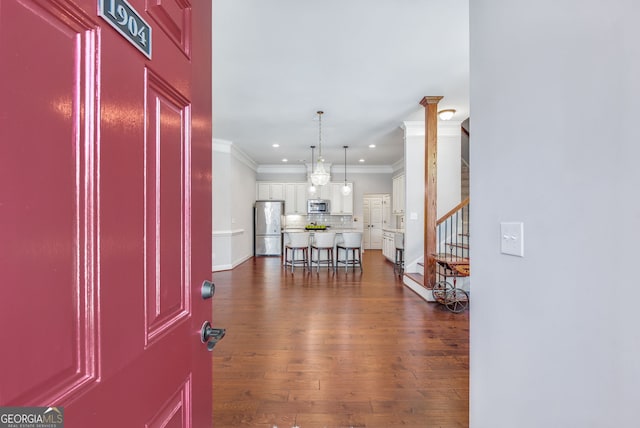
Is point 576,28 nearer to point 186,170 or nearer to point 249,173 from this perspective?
point 186,170

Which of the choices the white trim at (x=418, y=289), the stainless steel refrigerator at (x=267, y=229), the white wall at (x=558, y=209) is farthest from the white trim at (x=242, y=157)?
the white wall at (x=558, y=209)

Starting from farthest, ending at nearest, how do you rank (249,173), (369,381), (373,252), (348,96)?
(373,252) → (249,173) → (348,96) → (369,381)

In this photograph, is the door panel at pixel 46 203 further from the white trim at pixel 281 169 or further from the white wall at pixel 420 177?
the white trim at pixel 281 169

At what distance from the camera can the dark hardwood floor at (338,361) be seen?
180cm

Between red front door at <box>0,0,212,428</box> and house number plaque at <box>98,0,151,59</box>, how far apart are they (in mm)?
14

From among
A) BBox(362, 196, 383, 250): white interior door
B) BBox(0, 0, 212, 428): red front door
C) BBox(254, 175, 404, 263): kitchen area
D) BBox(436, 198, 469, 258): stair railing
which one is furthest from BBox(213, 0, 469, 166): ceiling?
BBox(362, 196, 383, 250): white interior door

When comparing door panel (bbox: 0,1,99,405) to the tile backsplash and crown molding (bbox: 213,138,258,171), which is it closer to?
crown molding (bbox: 213,138,258,171)

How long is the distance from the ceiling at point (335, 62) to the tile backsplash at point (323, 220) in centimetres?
386

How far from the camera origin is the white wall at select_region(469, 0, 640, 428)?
71cm

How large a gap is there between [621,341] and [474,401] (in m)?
0.81

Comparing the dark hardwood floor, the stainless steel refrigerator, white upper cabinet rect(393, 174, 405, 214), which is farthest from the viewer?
the stainless steel refrigerator

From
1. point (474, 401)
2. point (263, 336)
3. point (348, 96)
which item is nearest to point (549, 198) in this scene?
point (474, 401)

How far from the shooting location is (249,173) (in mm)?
8203

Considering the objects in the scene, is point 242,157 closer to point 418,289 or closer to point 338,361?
point 418,289
